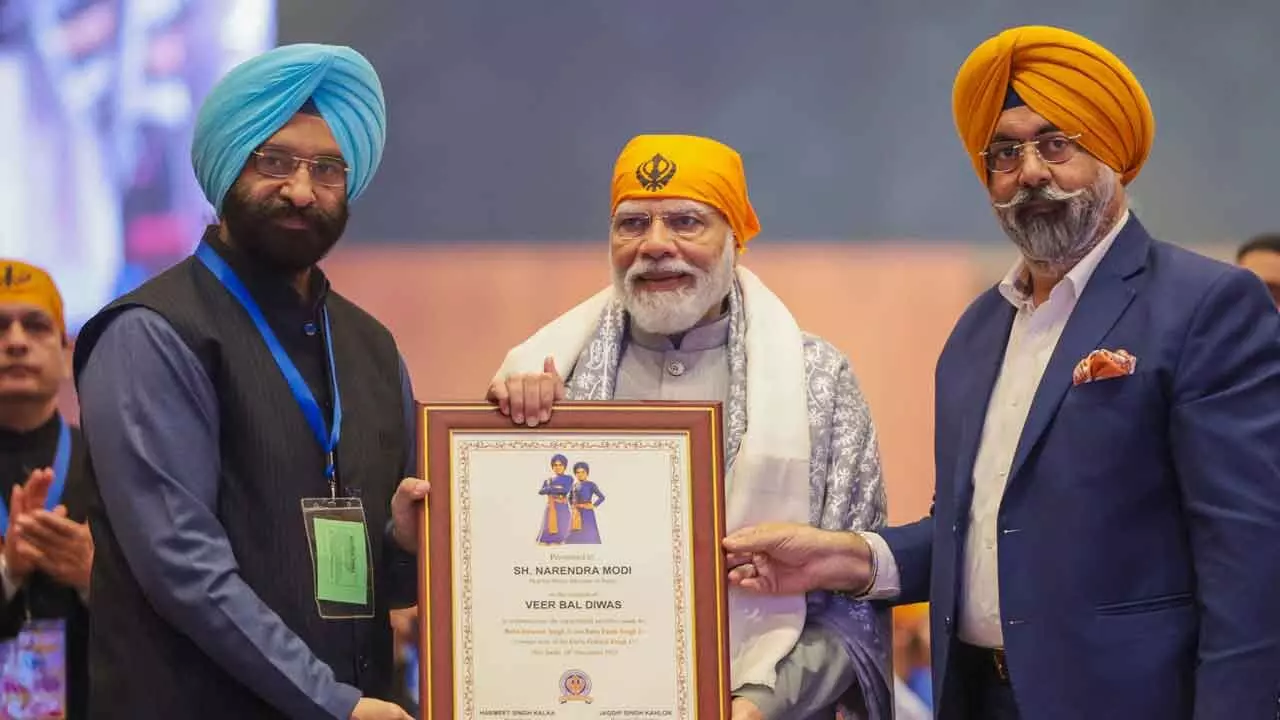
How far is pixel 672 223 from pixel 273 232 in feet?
2.73

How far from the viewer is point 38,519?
389cm

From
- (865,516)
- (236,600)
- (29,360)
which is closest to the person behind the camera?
(236,600)

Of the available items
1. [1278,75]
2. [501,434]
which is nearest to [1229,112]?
[1278,75]

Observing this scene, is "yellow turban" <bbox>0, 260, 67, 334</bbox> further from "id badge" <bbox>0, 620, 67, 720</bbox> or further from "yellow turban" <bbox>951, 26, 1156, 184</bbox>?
"yellow turban" <bbox>951, 26, 1156, 184</bbox>

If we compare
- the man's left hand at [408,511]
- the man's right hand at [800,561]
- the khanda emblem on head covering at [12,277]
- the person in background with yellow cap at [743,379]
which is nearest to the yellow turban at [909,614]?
the person in background with yellow cap at [743,379]

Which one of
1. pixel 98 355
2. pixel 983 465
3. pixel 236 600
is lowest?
pixel 236 600

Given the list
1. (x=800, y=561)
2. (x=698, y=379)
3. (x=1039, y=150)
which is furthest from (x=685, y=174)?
(x=800, y=561)

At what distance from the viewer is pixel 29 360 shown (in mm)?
4551

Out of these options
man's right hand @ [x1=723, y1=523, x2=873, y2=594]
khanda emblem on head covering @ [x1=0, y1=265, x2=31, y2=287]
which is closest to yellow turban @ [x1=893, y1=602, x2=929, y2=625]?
man's right hand @ [x1=723, y1=523, x2=873, y2=594]

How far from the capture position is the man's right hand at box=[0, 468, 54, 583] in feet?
12.9

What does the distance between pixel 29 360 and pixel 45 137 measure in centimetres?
96

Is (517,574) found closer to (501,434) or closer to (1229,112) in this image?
(501,434)

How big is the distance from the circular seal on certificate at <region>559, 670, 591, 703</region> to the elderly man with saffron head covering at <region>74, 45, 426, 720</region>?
306 mm

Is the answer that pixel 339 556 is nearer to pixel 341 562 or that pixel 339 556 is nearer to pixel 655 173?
pixel 341 562
